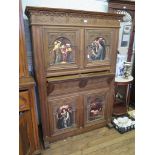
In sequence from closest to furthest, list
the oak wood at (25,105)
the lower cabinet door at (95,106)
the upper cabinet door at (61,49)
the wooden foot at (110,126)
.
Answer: the oak wood at (25,105) → the upper cabinet door at (61,49) → the lower cabinet door at (95,106) → the wooden foot at (110,126)

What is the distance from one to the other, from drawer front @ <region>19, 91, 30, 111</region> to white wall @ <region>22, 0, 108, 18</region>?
3.58ft

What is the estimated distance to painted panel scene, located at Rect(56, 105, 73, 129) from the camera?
188 centimetres

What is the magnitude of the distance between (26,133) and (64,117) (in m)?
0.55

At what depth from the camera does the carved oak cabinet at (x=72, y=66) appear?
1570 mm

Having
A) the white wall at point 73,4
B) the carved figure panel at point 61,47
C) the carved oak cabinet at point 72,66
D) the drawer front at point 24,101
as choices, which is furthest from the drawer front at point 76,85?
the white wall at point 73,4

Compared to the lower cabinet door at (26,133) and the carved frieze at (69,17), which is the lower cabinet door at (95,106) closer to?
the lower cabinet door at (26,133)

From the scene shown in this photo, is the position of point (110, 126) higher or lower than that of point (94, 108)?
lower

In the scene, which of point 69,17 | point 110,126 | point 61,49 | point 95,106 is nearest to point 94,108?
point 95,106

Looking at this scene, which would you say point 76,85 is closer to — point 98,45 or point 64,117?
point 64,117

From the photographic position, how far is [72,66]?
178cm
